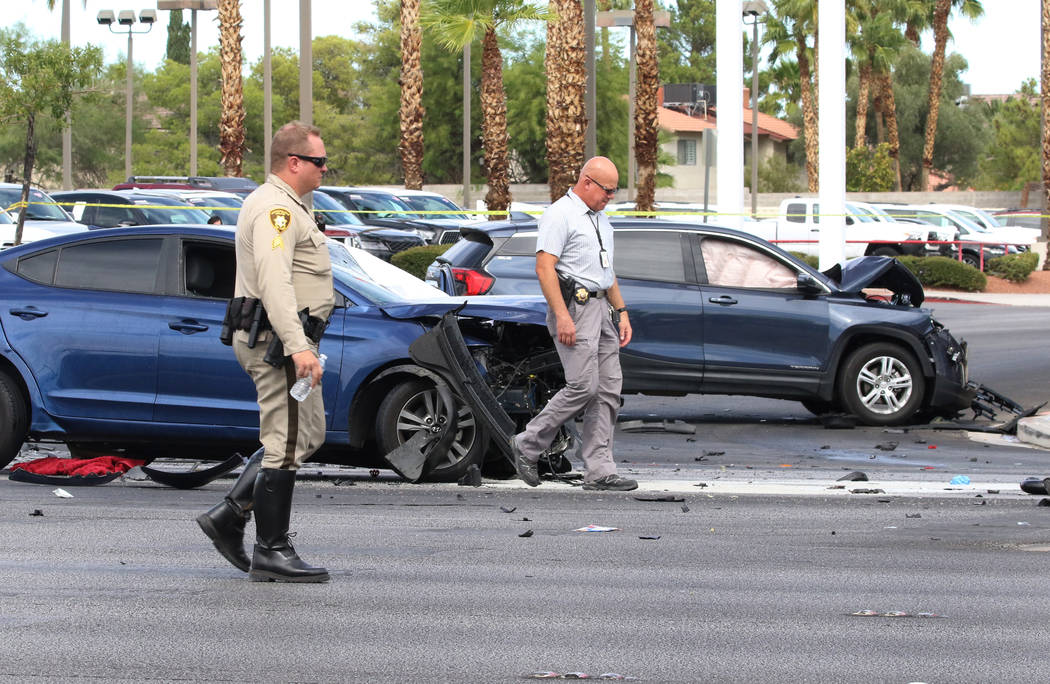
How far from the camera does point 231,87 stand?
39.0 metres

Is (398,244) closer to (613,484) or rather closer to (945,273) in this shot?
(945,273)

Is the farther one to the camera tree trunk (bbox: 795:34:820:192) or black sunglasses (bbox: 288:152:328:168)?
tree trunk (bbox: 795:34:820:192)

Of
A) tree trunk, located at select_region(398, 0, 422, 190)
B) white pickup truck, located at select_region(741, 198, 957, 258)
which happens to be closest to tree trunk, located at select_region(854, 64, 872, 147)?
white pickup truck, located at select_region(741, 198, 957, 258)

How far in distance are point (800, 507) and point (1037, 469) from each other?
2677 mm

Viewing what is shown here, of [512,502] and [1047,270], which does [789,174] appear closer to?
[1047,270]

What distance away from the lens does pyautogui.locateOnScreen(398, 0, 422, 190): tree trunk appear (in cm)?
3638

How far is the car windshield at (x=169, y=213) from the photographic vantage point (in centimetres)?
2688

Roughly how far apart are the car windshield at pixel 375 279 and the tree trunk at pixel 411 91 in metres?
26.8

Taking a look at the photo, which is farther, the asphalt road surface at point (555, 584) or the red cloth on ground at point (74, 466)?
the red cloth on ground at point (74, 466)

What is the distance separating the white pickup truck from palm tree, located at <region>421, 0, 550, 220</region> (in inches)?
255

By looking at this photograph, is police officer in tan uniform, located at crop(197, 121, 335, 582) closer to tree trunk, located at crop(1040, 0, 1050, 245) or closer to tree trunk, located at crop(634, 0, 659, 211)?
tree trunk, located at crop(634, 0, 659, 211)

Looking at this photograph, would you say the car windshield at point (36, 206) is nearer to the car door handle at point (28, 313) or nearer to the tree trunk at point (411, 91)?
the tree trunk at point (411, 91)

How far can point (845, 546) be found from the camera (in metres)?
7.08

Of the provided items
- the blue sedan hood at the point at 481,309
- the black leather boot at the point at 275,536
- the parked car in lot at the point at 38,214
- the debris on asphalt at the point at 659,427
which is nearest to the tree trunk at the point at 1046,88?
the parked car in lot at the point at 38,214
